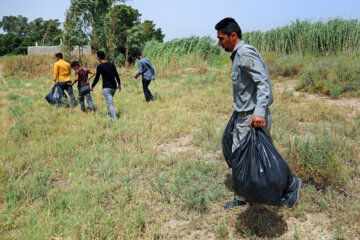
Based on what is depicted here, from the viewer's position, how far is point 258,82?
8.94 feet

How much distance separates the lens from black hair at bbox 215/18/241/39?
286 centimetres

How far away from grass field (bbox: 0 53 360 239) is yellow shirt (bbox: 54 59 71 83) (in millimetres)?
1171

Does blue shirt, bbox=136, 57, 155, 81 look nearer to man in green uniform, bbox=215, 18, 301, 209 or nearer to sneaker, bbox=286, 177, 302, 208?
man in green uniform, bbox=215, 18, 301, 209

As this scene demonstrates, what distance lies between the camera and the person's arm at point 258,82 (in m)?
2.65

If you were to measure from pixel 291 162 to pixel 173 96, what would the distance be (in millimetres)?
6308

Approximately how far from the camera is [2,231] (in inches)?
117

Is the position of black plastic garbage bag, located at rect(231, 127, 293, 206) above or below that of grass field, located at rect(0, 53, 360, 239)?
above

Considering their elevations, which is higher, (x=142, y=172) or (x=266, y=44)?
(x=266, y=44)

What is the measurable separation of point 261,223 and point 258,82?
1.51 m

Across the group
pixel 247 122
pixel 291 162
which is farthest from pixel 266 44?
pixel 247 122

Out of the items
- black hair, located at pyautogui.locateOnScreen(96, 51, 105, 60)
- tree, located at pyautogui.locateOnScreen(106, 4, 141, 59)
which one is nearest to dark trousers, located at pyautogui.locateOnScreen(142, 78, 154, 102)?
black hair, located at pyautogui.locateOnScreen(96, 51, 105, 60)

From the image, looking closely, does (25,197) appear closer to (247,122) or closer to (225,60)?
(247,122)

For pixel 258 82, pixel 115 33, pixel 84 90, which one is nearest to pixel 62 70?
pixel 84 90

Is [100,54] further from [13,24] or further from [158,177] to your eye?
[13,24]
